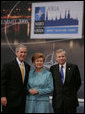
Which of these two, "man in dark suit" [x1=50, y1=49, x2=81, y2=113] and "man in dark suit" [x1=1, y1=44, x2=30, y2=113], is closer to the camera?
"man in dark suit" [x1=1, y1=44, x2=30, y2=113]

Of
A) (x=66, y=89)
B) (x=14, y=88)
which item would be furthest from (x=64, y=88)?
(x=14, y=88)

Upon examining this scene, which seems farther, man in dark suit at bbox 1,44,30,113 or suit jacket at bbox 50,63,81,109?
suit jacket at bbox 50,63,81,109

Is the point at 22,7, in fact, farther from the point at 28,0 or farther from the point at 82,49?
the point at 82,49

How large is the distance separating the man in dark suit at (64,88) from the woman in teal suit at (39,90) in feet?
0.62

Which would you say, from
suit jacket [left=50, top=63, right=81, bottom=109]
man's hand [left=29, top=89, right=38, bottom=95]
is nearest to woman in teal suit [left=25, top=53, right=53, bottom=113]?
man's hand [left=29, top=89, right=38, bottom=95]

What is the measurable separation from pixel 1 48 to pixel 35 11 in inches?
40.6

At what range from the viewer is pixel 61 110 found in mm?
3916

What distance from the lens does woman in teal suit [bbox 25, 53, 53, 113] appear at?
12.2 ft

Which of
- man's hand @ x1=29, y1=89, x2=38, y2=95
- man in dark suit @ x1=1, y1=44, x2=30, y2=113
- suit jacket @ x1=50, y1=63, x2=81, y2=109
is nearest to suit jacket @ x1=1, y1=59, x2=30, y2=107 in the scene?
man in dark suit @ x1=1, y1=44, x2=30, y2=113

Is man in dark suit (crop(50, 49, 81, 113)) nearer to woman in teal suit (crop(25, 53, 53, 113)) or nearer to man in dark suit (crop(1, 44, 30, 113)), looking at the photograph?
woman in teal suit (crop(25, 53, 53, 113))

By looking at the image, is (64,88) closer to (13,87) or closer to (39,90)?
(39,90)

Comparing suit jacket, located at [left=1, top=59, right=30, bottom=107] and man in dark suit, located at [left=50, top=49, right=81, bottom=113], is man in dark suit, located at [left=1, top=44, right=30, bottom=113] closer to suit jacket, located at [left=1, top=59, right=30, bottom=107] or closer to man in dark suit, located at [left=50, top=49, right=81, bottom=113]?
suit jacket, located at [left=1, top=59, right=30, bottom=107]

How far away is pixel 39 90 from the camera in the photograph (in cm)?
369

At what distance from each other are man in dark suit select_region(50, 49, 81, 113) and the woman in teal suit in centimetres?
19
